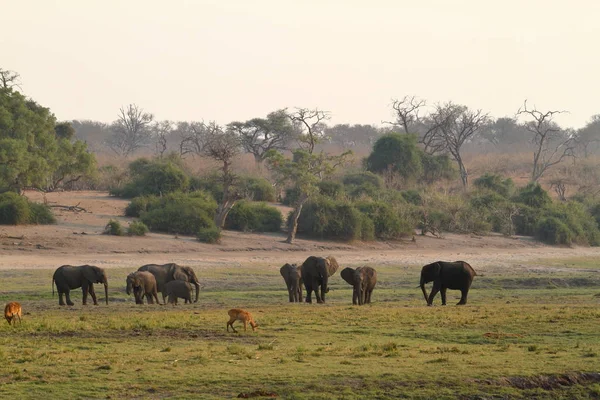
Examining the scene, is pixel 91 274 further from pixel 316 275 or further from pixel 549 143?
pixel 549 143

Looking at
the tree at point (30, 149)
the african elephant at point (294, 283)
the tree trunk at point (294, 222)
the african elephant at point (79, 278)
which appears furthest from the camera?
the tree trunk at point (294, 222)

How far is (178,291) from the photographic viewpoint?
24.4 metres

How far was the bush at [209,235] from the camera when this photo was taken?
A: 38188mm

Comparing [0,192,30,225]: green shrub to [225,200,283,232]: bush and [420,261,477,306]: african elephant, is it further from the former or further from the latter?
[420,261,477,306]: african elephant

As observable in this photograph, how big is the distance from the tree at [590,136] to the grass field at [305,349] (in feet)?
286

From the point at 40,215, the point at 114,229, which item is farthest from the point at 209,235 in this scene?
the point at 40,215

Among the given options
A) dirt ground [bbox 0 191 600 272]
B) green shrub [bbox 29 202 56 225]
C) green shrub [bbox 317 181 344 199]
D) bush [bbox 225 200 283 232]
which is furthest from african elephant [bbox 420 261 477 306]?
green shrub [bbox 317 181 344 199]

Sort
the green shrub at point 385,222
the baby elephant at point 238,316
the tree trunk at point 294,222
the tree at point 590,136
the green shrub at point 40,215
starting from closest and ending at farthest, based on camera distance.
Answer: the baby elephant at point 238,316
the green shrub at point 40,215
the tree trunk at point 294,222
the green shrub at point 385,222
the tree at point 590,136

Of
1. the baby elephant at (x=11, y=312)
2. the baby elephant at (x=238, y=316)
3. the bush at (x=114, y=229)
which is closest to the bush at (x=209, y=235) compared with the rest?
the bush at (x=114, y=229)

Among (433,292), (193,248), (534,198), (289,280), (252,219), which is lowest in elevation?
(433,292)

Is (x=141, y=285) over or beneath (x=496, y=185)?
beneath

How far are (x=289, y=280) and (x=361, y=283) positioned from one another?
2.20m

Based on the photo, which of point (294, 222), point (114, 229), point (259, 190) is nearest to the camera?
point (114, 229)

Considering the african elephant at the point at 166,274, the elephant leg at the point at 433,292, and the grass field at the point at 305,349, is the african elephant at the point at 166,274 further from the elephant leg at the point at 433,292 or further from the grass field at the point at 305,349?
the elephant leg at the point at 433,292
